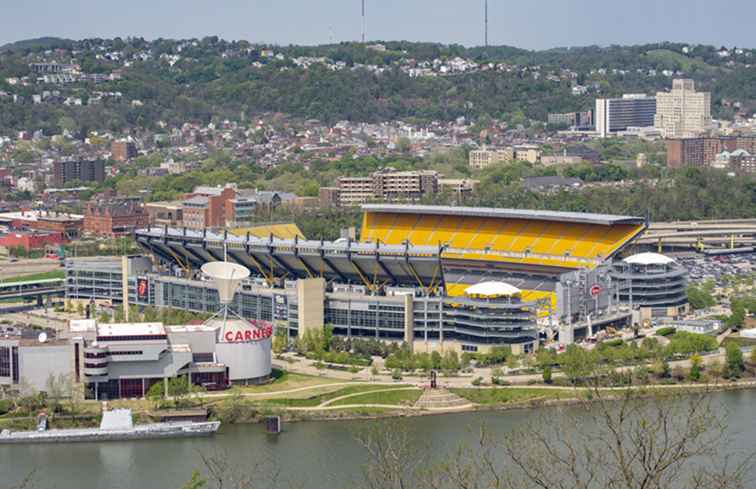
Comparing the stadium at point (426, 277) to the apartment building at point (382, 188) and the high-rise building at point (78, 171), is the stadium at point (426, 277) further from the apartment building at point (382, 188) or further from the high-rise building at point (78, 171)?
the high-rise building at point (78, 171)

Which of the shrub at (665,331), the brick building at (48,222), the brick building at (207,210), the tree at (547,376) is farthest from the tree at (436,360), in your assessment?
the brick building at (48,222)

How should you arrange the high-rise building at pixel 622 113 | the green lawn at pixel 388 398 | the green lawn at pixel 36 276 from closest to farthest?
the green lawn at pixel 388 398
the green lawn at pixel 36 276
the high-rise building at pixel 622 113

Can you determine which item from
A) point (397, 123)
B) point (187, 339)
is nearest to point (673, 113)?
point (397, 123)

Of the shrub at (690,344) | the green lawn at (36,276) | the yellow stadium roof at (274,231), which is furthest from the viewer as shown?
the green lawn at (36,276)

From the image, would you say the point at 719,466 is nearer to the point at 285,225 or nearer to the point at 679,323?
the point at 679,323

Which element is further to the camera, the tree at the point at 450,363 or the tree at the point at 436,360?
the tree at the point at 436,360

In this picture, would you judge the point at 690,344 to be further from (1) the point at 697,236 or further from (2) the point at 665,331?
(1) the point at 697,236

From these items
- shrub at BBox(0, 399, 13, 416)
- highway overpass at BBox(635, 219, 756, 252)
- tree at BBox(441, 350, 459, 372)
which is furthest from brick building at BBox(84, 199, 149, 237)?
shrub at BBox(0, 399, 13, 416)
